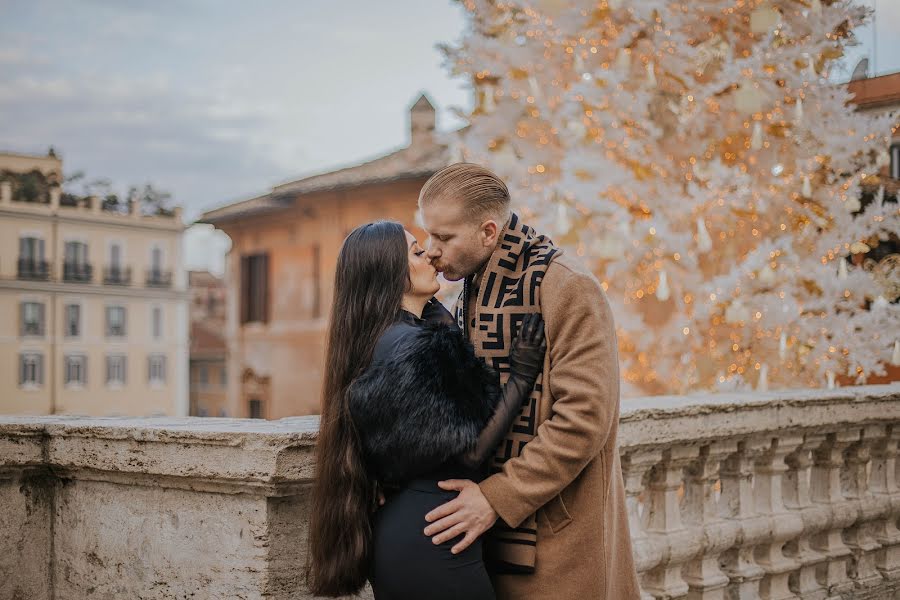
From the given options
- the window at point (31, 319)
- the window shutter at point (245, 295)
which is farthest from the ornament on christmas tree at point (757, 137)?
the window at point (31, 319)

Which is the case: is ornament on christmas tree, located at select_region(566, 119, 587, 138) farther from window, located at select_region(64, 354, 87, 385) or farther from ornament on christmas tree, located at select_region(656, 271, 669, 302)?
window, located at select_region(64, 354, 87, 385)

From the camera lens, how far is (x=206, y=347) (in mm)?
49719

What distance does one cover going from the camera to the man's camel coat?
1995mm

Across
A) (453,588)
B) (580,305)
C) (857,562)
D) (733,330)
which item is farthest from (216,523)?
(733,330)

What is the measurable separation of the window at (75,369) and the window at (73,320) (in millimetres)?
1083

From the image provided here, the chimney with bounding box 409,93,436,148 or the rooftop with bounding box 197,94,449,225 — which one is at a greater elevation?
the chimney with bounding box 409,93,436,148

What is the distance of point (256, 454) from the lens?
2.07 metres

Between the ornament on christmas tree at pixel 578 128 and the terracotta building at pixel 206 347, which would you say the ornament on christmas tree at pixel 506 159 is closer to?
the ornament on christmas tree at pixel 578 128

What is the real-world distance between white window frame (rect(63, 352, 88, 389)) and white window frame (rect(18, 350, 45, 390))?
101cm

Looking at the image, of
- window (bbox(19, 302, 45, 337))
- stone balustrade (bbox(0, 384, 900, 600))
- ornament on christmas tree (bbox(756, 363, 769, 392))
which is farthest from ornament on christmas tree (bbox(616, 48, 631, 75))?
window (bbox(19, 302, 45, 337))

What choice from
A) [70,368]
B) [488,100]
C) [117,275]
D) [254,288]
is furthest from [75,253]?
[488,100]

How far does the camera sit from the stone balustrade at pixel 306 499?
2.14m

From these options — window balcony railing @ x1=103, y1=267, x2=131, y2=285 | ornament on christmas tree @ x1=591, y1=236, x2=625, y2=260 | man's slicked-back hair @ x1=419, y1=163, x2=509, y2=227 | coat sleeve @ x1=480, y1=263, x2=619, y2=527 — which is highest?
window balcony railing @ x1=103, y1=267, x2=131, y2=285

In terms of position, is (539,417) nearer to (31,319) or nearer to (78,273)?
(31,319)
